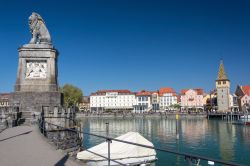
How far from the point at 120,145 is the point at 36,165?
14854mm

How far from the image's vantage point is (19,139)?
12.8 meters

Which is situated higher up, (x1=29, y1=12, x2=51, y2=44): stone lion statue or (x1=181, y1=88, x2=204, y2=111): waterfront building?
(x1=29, y1=12, x2=51, y2=44): stone lion statue

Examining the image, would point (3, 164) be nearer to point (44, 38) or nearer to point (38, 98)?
point (38, 98)

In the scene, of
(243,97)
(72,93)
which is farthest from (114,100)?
(72,93)

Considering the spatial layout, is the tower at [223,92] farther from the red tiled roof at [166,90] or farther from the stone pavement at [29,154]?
the stone pavement at [29,154]

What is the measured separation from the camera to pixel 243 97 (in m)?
128

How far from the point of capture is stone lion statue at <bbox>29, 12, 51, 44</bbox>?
2288 cm

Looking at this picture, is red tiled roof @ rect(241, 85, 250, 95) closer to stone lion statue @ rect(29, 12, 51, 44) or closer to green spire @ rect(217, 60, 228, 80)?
green spire @ rect(217, 60, 228, 80)

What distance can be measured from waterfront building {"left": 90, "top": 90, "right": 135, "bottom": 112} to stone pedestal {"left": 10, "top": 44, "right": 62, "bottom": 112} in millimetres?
132333

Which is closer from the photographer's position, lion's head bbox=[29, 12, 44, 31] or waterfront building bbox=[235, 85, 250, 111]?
lion's head bbox=[29, 12, 44, 31]

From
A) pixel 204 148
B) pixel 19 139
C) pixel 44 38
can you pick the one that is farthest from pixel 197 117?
pixel 19 139

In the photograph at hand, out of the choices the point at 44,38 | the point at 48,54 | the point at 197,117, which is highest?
the point at 44,38

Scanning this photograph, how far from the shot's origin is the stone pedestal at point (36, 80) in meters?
21.4

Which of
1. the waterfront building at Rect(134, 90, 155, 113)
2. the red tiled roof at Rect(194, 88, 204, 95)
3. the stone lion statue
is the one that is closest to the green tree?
the stone lion statue
